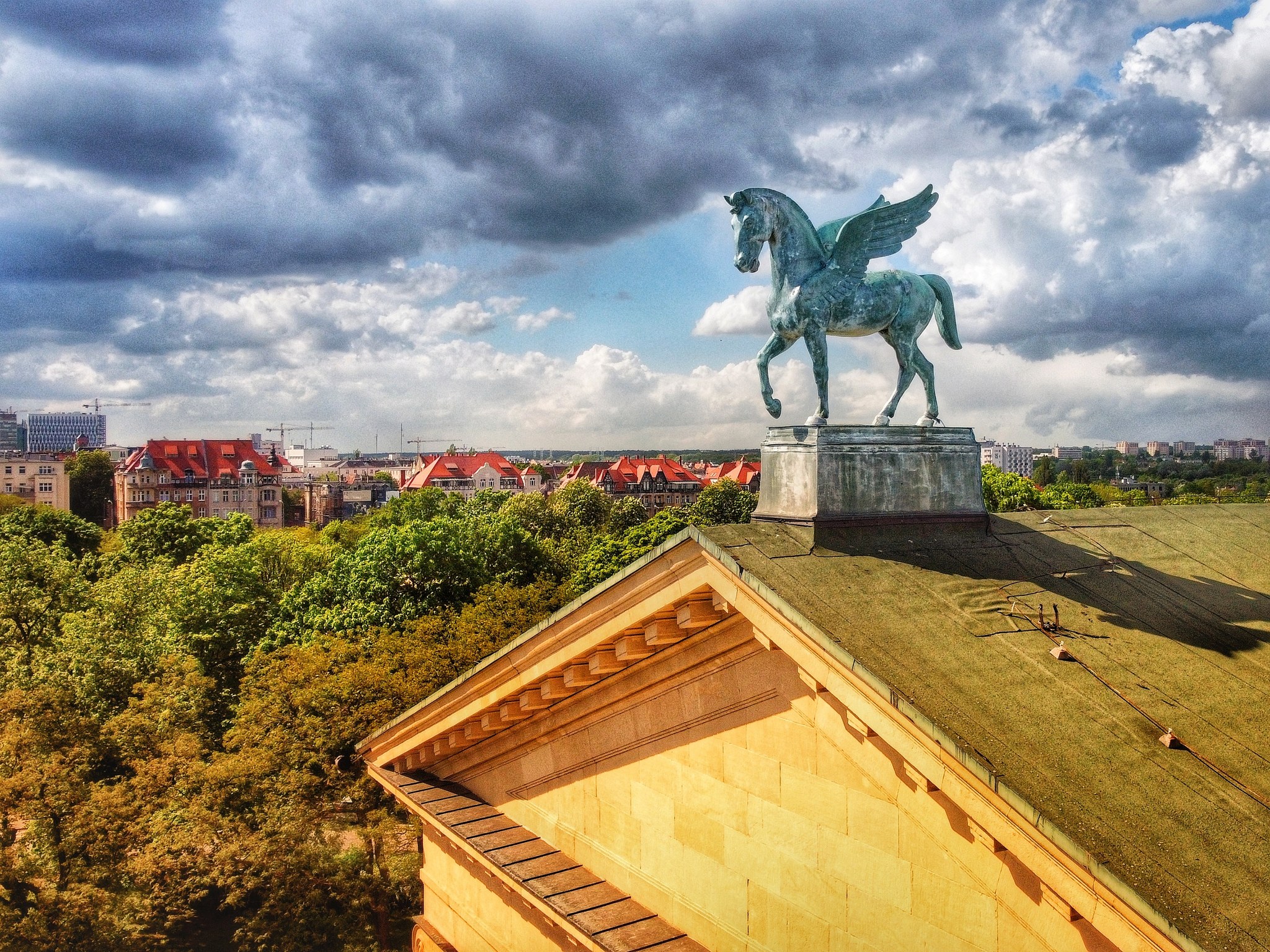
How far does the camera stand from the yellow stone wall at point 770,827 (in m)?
6.36

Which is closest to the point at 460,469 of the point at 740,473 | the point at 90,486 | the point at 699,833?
the point at 740,473

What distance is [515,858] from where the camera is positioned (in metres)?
11.3

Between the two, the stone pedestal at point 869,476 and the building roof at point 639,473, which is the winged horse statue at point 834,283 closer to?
the stone pedestal at point 869,476

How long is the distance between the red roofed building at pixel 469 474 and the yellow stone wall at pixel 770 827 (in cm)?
12175

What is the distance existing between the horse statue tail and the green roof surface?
2441 mm

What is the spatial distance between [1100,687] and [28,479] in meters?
132

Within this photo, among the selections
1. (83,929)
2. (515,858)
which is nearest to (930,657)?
(515,858)

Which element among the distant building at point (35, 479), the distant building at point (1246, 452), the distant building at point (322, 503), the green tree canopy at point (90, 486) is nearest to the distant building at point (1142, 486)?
the distant building at point (1246, 452)

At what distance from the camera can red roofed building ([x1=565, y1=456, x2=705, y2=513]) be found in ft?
427

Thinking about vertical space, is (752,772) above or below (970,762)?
below

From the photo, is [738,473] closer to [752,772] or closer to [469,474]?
[469,474]

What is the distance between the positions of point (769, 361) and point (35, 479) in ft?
417

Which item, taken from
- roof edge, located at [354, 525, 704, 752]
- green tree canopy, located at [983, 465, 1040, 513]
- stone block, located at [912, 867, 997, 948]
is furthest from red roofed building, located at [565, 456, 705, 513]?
stone block, located at [912, 867, 997, 948]

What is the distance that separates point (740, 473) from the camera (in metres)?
116
